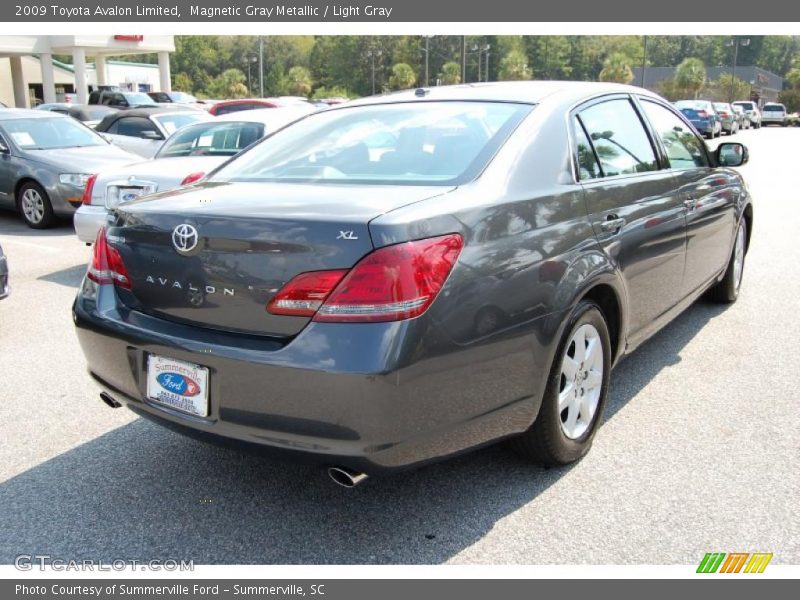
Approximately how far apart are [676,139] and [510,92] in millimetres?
1580

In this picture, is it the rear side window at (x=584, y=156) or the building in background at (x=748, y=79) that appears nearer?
the rear side window at (x=584, y=156)

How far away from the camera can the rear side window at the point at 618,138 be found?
3.61m

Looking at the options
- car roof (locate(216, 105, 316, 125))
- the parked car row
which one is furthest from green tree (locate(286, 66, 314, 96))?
car roof (locate(216, 105, 316, 125))

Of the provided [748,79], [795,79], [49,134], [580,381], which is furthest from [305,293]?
[748,79]

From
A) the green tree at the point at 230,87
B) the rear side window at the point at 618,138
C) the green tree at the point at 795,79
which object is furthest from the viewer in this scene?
the green tree at the point at 230,87

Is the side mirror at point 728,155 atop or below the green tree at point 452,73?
below

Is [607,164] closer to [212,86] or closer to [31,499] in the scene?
[31,499]

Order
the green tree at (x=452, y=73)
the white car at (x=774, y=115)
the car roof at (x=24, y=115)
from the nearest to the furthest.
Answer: the car roof at (x=24, y=115)
the white car at (x=774, y=115)
the green tree at (x=452, y=73)

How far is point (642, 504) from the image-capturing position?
9.96 feet

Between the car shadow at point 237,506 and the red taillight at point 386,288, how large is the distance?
0.75m

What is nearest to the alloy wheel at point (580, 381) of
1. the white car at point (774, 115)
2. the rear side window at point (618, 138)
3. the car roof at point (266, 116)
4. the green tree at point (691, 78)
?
the rear side window at point (618, 138)

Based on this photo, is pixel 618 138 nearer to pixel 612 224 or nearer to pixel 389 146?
pixel 612 224

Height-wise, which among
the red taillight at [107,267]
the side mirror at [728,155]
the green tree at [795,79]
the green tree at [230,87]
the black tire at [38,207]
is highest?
the green tree at [795,79]

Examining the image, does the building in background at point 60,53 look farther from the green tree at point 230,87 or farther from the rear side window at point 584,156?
the rear side window at point 584,156
